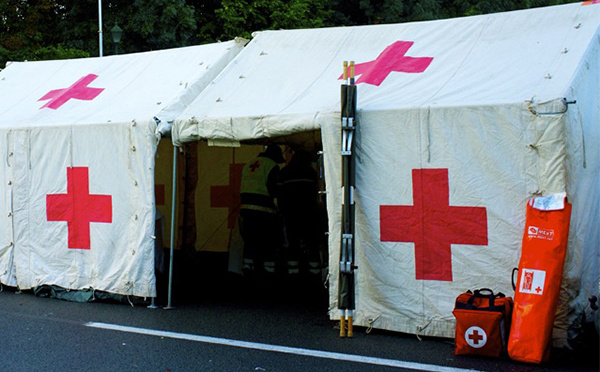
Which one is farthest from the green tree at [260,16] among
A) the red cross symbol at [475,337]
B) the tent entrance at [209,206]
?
the red cross symbol at [475,337]

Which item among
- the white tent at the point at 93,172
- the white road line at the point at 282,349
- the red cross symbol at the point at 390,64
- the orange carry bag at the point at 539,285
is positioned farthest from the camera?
the white tent at the point at 93,172

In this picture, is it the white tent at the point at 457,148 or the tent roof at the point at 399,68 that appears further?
the tent roof at the point at 399,68

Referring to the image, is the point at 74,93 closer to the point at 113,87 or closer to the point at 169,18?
the point at 113,87

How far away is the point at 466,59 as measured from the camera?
5.88 metres

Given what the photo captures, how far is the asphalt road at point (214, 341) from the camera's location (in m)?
4.84

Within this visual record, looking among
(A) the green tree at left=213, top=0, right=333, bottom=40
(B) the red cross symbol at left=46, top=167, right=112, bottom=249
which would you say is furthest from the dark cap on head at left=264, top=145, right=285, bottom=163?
(A) the green tree at left=213, top=0, right=333, bottom=40

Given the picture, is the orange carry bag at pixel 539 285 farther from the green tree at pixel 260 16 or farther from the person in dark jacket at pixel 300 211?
the green tree at pixel 260 16

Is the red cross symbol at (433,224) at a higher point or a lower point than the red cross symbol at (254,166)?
lower

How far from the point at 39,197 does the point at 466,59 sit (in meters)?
4.29

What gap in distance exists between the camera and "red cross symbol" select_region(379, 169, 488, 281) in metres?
5.25

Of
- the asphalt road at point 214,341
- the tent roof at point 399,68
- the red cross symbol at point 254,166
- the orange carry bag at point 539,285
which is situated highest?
the tent roof at point 399,68

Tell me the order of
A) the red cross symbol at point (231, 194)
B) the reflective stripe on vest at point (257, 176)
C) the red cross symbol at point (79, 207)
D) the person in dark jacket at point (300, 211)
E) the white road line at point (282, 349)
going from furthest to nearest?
the red cross symbol at point (231, 194)
the person in dark jacket at point (300, 211)
the reflective stripe on vest at point (257, 176)
the red cross symbol at point (79, 207)
the white road line at point (282, 349)

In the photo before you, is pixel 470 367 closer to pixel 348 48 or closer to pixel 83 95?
pixel 348 48

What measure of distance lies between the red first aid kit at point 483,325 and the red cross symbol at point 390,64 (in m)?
1.95
